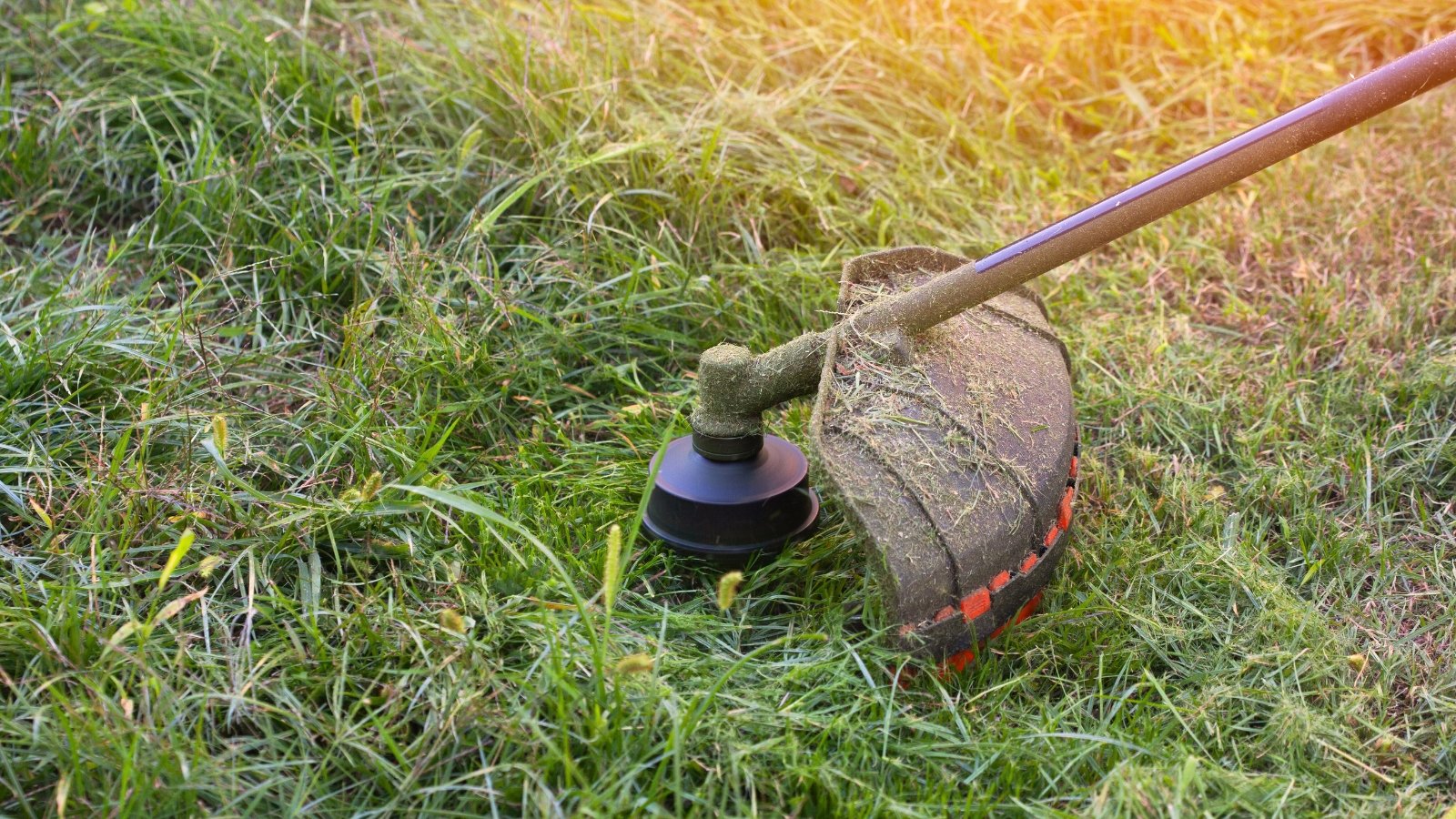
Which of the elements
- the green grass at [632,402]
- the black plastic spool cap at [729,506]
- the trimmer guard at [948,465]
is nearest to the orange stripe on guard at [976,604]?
the trimmer guard at [948,465]

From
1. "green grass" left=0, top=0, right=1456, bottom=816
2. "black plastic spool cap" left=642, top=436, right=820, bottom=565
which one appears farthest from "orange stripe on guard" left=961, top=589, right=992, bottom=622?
"black plastic spool cap" left=642, top=436, right=820, bottom=565

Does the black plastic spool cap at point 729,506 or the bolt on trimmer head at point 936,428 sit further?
the black plastic spool cap at point 729,506

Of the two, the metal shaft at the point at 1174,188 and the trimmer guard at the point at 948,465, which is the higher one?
the metal shaft at the point at 1174,188

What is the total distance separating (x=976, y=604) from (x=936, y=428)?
0.96 feet

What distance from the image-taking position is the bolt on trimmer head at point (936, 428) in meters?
1.81

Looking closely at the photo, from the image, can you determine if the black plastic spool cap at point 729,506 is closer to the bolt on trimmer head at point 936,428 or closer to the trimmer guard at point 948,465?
the bolt on trimmer head at point 936,428

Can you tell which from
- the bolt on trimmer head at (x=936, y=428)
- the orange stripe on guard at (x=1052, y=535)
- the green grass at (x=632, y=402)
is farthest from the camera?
the orange stripe on guard at (x=1052, y=535)

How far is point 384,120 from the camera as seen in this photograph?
3121 mm

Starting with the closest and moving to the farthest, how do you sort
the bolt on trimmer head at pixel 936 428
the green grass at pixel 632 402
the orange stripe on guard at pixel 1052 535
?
the green grass at pixel 632 402, the bolt on trimmer head at pixel 936 428, the orange stripe on guard at pixel 1052 535

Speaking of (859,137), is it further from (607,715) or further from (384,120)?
(607,715)

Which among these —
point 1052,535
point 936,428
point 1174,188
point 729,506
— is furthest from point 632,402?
point 1174,188

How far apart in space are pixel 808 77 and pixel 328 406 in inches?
75.4

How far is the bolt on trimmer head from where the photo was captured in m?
1.81

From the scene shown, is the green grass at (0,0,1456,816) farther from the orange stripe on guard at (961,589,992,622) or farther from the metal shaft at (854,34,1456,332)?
the metal shaft at (854,34,1456,332)
